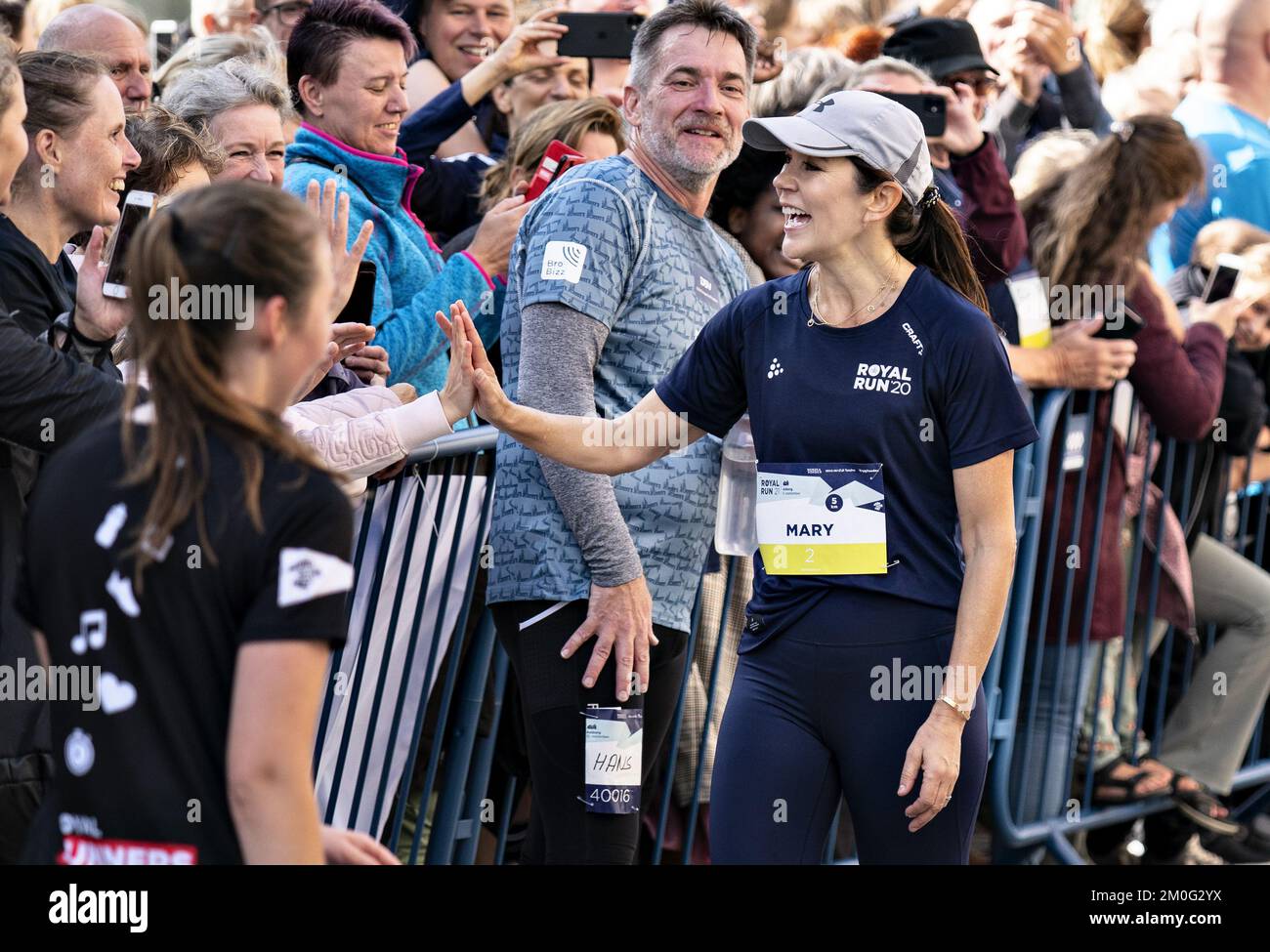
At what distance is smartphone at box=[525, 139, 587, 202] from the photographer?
15.0 feet

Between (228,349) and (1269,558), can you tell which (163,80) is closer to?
(228,349)

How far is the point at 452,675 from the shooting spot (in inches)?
173

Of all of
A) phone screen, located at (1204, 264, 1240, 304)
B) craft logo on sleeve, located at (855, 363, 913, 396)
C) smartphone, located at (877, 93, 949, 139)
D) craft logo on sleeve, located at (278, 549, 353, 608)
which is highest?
smartphone, located at (877, 93, 949, 139)

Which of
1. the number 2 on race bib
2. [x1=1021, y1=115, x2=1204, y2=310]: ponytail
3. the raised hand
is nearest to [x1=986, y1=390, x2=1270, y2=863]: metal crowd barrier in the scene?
[x1=1021, y1=115, x2=1204, y2=310]: ponytail

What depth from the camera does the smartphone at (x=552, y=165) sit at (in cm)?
457

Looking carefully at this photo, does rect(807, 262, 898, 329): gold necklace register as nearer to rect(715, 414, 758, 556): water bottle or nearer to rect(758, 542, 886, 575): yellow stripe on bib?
rect(758, 542, 886, 575): yellow stripe on bib

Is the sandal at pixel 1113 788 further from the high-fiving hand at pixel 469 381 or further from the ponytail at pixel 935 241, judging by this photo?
the high-fiving hand at pixel 469 381

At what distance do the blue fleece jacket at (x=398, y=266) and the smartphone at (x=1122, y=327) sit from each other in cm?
210

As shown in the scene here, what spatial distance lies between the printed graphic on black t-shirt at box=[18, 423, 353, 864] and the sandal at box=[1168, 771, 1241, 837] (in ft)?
14.4

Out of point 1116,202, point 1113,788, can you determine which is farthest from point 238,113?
point 1113,788

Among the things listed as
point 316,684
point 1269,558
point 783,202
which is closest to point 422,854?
point 783,202

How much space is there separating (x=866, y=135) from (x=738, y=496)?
1024 mm

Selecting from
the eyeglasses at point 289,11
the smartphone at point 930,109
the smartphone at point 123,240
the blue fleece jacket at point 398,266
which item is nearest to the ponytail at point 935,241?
the blue fleece jacket at point 398,266
